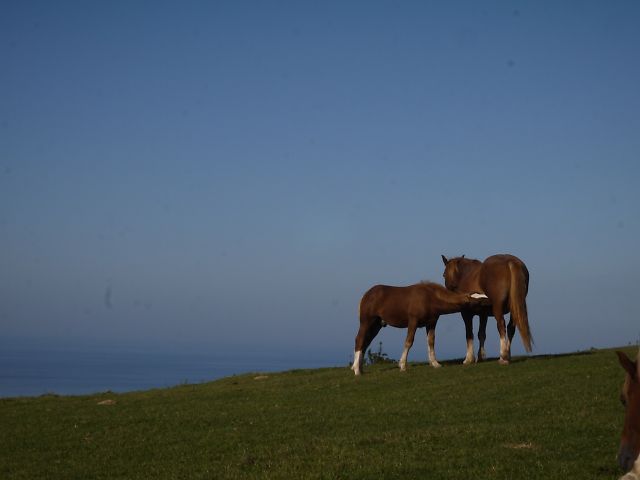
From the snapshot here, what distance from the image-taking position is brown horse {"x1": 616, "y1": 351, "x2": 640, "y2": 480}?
668 cm

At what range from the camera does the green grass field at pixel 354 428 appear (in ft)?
40.7

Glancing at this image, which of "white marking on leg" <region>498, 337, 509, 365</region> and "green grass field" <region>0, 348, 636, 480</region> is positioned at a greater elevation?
"white marking on leg" <region>498, 337, 509, 365</region>

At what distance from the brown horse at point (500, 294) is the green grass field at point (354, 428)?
1023mm

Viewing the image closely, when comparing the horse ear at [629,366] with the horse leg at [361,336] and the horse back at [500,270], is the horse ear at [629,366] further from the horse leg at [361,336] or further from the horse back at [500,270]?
the horse leg at [361,336]

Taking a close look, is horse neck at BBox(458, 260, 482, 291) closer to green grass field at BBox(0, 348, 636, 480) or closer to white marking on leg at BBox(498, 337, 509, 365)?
white marking on leg at BBox(498, 337, 509, 365)

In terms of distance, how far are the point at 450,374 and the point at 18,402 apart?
1462 cm

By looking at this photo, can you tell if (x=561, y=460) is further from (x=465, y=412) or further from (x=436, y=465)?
(x=465, y=412)

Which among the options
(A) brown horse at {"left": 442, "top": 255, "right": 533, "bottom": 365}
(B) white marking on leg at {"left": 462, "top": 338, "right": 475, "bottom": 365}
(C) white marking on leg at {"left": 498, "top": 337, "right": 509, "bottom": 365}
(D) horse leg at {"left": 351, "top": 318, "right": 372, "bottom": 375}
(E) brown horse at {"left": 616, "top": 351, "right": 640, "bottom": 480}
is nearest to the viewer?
(E) brown horse at {"left": 616, "top": 351, "right": 640, "bottom": 480}

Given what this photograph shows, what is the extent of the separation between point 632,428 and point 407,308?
63.5 ft

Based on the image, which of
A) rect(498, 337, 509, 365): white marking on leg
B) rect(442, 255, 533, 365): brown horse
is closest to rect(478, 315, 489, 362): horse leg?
rect(442, 255, 533, 365): brown horse

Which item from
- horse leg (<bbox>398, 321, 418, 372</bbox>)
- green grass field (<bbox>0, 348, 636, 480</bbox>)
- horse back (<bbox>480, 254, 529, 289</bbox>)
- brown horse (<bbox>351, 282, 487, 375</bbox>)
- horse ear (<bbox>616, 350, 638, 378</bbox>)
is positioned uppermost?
horse back (<bbox>480, 254, 529, 289</bbox>)

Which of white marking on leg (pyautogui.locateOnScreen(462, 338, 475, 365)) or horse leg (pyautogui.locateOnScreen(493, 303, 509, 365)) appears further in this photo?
white marking on leg (pyautogui.locateOnScreen(462, 338, 475, 365))

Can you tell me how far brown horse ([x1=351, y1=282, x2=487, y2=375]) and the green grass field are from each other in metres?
1.38

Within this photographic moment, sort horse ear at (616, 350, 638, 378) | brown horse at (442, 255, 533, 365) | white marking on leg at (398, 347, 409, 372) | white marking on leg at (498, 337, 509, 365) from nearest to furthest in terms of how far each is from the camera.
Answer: horse ear at (616, 350, 638, 378) < brown horse at (442, 255, 533, 365) < white marking on leg at (498, 337, 509, 365) < white marking on leg at (398, 347, 409, 372)
